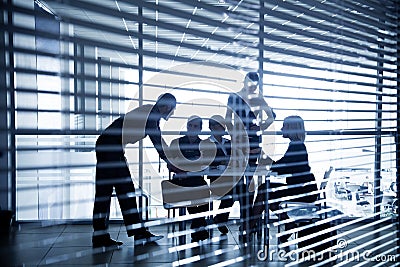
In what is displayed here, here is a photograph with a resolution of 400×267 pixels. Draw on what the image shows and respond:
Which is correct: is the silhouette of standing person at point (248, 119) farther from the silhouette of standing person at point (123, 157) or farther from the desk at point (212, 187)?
the silhouette of standing person at point (123, 157)

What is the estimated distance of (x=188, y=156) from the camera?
2.19 meters

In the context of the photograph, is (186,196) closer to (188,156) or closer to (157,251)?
(188,156)

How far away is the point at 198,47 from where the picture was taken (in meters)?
1.52

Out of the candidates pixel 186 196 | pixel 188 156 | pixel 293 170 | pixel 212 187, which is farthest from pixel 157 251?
pixel 293 170

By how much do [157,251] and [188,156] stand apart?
643mm

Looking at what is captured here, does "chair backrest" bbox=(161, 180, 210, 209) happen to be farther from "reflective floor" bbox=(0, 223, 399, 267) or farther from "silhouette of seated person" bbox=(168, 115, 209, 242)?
"reflective floor" bbox=(0, 223, 399, 267)

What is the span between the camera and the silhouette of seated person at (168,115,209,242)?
218 cm

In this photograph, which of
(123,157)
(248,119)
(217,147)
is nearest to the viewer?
(248,119)

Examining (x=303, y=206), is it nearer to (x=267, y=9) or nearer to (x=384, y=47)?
(x=384, y=47)

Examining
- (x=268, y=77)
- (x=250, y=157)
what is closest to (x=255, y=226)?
(x=250, y=157)

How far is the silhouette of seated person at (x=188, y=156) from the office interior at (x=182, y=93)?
66 mm

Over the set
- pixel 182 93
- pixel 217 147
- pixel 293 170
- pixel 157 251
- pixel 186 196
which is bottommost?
pixel 157 251

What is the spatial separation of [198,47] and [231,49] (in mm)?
313

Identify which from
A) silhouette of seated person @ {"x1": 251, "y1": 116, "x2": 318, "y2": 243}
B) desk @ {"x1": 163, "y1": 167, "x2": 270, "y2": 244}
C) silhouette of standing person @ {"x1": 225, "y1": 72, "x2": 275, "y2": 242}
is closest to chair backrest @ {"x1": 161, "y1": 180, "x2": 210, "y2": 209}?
desk @ {"x1": 163, "y1": 167, "x2": 270, "y2": 244}
